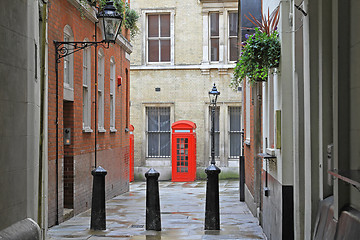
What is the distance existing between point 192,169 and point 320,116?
67.2ft

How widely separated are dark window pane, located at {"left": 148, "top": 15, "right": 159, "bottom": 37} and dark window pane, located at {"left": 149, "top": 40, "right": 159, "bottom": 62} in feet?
1.15

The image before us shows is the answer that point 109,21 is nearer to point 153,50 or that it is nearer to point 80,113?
point 80,113

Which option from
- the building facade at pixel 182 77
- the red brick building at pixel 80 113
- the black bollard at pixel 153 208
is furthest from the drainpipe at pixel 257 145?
the building facade at pixel 182 77

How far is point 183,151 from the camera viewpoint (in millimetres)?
26188

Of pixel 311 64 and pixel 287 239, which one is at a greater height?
pixel 311 64

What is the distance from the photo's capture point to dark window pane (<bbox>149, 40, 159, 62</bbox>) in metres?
27.8

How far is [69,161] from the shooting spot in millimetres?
13742

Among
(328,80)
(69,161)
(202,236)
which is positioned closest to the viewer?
(328,80)

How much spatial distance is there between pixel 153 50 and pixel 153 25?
3.64 ft

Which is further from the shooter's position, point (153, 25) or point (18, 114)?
point (153, 25)

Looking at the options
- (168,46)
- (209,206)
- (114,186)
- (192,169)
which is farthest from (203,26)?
(209,206)

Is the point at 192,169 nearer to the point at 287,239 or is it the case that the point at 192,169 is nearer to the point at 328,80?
the point at 287,239

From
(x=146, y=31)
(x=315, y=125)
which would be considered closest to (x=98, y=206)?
(x=315, y=125)

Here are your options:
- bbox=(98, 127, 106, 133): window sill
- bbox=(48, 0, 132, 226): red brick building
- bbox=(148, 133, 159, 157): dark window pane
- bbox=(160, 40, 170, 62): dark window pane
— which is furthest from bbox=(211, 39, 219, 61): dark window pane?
bbox=(98, 127, 106, 133): window sill
